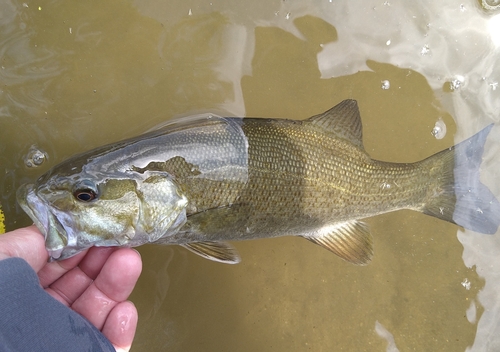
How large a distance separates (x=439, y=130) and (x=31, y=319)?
2854mm

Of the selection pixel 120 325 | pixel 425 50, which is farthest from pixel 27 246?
pixel 425 50

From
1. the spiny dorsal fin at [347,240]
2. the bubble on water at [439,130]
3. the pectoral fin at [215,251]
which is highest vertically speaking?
the bubble on water at [439,130]

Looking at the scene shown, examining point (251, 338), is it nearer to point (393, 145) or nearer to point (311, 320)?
point (311, 320)

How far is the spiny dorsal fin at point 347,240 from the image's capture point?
2391 mm

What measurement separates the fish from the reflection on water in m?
0.42

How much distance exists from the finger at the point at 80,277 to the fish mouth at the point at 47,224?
0.30m

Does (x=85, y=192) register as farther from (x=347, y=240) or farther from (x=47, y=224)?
(x=347, y=240)

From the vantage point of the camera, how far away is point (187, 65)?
2.65 meters

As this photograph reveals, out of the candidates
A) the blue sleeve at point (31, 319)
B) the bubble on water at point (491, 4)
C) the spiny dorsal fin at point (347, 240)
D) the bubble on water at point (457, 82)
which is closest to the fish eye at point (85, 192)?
the blue sleeve at point (31, 319)

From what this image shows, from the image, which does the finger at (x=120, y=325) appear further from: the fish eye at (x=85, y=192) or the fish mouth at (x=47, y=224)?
the fish eye at (x=85, y=192)

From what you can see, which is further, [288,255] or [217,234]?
[288,255]

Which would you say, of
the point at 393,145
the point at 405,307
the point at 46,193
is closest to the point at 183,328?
the point at 46,193

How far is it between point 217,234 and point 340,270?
113cm

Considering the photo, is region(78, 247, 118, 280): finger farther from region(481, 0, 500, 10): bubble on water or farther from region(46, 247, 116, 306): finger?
region(481, 0, 500, 10): bubble on water
